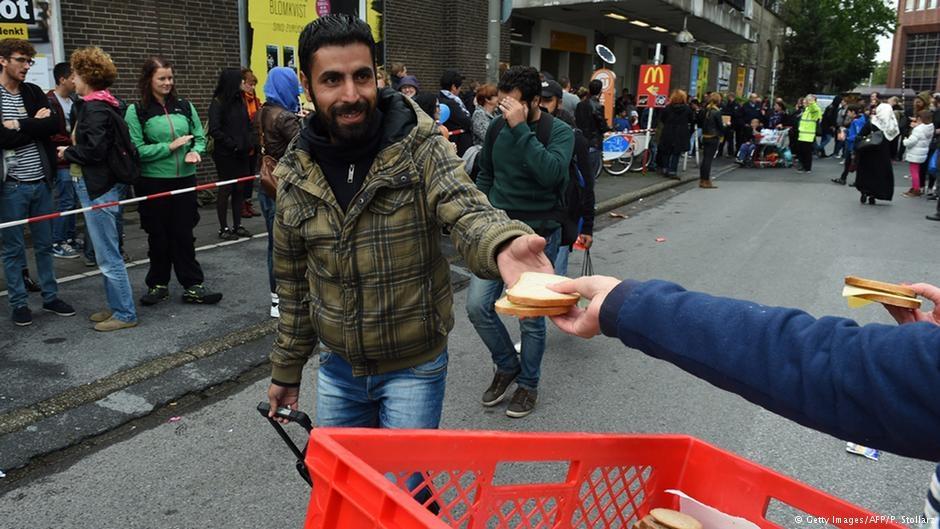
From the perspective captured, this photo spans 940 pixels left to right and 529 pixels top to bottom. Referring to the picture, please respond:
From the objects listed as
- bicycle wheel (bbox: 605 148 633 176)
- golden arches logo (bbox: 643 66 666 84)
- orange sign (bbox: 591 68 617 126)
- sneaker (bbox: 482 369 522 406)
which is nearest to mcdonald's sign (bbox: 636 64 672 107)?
golden arches logo (bbox: 643 66 666 84)

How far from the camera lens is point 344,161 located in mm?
2203

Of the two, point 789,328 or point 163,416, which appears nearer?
point 789,328

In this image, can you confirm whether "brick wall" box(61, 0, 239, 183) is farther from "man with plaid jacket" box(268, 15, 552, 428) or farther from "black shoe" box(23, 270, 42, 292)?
"man with plaid jacket" box(268, 15, 552, 428)

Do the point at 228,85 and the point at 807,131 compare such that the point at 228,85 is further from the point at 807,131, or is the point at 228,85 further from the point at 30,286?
the point at 807,131

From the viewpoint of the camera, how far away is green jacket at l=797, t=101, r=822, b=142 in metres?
18.5

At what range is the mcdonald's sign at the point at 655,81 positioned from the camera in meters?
16.7

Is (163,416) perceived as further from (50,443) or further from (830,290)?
(830,290)

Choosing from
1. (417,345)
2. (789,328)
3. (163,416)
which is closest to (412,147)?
(417,345)

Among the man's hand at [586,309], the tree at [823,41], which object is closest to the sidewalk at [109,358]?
the man's hand at [586,309]

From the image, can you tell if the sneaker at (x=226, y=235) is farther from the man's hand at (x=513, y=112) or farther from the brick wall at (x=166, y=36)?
the man's hand at (x=513, y=112)

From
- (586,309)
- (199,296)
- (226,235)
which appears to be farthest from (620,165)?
(586,309)

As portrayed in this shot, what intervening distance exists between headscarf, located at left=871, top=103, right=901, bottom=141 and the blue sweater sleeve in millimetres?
13599

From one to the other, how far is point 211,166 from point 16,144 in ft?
18.0

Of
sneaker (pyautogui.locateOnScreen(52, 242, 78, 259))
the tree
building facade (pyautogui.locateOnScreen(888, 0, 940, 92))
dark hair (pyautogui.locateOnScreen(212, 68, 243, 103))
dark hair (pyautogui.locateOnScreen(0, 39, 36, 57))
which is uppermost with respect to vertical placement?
building facade (pyautogui.locateOnScreen(888, 0, 940, 92))
